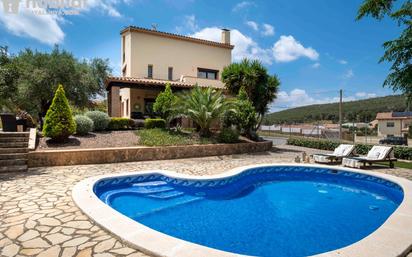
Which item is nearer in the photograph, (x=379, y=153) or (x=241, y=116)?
(x=379, y=153)

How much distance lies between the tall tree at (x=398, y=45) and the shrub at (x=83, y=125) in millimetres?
13714

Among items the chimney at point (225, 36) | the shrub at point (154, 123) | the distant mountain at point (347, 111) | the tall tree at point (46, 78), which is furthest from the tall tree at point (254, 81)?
the distant mountain at point (347, 111)

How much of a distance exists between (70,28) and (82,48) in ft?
Result: 9.21

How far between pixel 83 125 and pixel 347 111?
7448cm

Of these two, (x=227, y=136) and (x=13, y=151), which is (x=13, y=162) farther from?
(x=227, y=136)

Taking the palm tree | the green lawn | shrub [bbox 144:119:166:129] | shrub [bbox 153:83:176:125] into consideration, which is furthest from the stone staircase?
the palm tree

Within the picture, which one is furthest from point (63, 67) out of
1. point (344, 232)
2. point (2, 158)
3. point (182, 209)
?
point (344, 232)

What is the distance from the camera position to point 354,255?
321cm

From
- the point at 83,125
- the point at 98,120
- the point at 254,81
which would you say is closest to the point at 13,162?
the point at 83,125

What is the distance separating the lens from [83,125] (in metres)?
13.1

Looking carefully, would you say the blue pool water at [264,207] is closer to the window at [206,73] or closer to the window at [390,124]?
the window at [206,73]

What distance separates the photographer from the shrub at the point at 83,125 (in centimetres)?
1303

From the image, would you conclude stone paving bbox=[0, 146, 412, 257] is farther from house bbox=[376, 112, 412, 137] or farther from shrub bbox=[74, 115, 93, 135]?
house bbox=[376, 112, 412, 137]

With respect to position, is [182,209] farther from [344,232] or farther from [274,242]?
[344,232]
